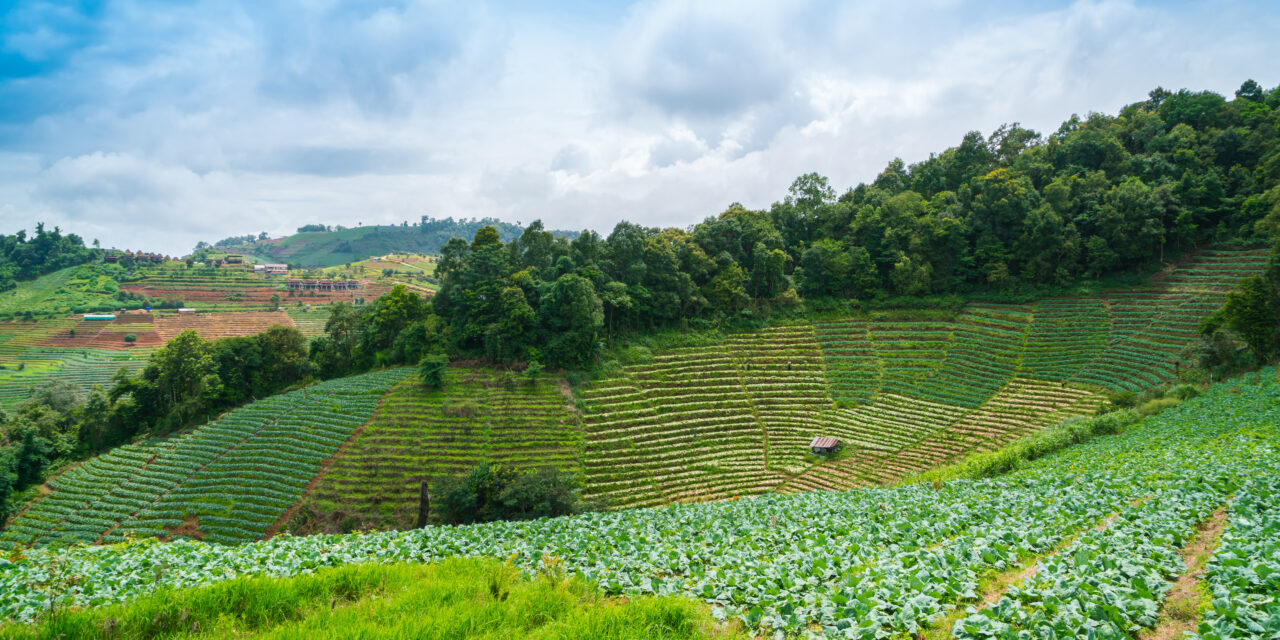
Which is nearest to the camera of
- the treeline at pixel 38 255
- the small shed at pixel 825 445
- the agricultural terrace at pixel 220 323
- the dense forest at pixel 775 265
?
the small shed at pixel 825 445

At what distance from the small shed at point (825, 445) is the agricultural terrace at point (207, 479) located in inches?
1129

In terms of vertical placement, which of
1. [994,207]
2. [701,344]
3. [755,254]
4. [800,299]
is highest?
[994,207]

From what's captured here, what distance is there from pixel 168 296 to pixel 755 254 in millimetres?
106633

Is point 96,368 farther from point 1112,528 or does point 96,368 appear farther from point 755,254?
point 1112,528

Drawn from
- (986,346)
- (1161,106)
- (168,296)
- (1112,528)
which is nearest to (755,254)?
(986,346)

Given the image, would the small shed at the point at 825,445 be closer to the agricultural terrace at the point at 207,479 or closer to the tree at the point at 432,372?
Result: the tree at the point at 432,372

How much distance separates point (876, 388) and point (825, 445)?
10.1m

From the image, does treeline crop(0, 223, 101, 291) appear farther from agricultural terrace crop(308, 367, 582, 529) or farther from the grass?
the grass

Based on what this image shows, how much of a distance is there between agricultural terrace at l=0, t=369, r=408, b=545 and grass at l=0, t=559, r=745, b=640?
24.8 meters

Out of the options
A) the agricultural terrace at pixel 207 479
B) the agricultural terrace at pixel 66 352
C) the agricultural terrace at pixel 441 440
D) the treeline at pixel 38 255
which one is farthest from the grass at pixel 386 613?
the treeline at pixel 38 255

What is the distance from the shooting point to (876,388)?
37531 mm

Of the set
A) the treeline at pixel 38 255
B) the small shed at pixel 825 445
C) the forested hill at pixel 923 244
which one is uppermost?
the treeline at pixel 38 255

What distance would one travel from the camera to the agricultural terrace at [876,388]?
96.6 feet

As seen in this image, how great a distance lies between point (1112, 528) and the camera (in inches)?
270
